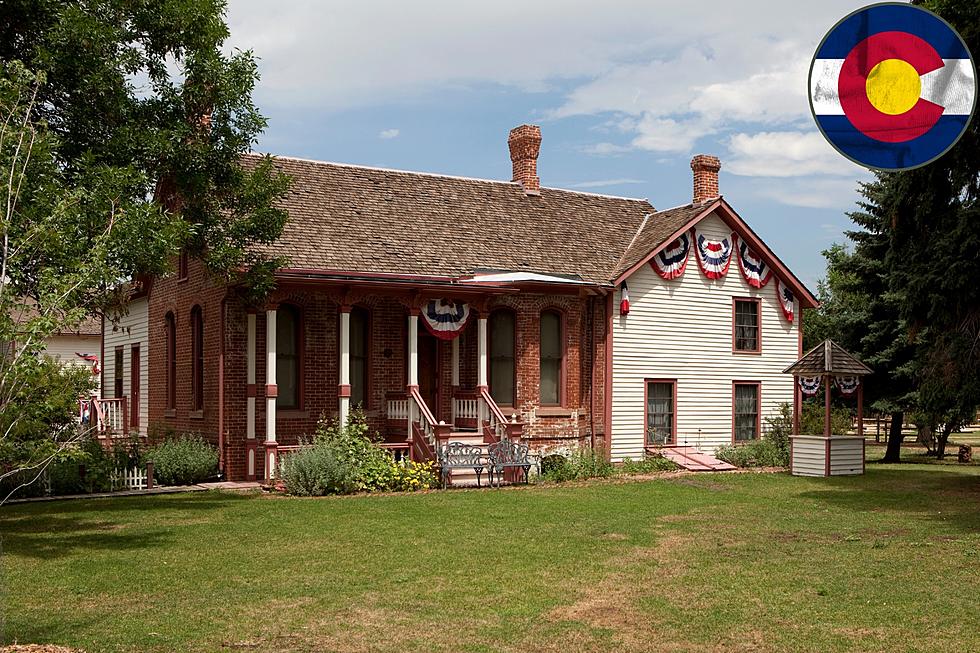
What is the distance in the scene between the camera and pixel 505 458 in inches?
866

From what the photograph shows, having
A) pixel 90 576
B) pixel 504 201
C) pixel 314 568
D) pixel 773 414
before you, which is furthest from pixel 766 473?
pixel 90 576

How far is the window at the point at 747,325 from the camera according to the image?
28.7 meters

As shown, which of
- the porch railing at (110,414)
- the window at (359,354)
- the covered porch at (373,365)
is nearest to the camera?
the covered porch at (373,365)

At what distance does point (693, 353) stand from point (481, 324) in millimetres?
6920

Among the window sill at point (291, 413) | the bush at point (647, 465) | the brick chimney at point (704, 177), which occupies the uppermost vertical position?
the brick chimney at point (704, 177)

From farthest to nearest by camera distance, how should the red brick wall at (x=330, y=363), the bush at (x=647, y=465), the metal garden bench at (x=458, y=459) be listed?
the bush at (x=647, y=465) → the red brick wall at (x=330, y=363) → the metal garden bench at (x=458, y=459)

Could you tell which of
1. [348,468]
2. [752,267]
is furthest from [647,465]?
[348,468]

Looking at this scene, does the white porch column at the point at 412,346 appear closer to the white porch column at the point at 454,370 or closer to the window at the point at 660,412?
the white porch column at the point at 454,370

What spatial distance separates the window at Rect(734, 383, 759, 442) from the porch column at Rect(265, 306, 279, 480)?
13.3 meters

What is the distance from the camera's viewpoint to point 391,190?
27.1 m

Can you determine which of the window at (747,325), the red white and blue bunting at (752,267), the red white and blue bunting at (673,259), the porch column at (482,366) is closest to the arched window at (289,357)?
the porch column at (482,366)

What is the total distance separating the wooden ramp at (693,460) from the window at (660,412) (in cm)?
32

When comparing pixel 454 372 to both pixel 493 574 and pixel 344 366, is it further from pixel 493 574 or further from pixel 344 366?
pixel 493 574

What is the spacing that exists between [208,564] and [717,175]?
69.3ft
